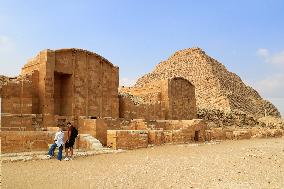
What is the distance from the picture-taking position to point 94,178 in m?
6.98

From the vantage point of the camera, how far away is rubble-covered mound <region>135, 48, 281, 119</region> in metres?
66.8

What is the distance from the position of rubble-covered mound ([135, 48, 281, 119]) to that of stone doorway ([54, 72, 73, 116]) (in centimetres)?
4381

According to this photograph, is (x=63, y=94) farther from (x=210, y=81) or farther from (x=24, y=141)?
(x=210, y=81)

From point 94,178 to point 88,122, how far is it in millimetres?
9388

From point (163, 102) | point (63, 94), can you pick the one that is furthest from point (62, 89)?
point (163, 102)

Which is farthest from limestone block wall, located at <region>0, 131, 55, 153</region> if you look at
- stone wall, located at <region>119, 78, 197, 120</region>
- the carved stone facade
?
stone wall, located at <region>119, 78, 197, 120</region>

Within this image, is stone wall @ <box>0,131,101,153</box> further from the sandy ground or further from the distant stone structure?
the sandy ground

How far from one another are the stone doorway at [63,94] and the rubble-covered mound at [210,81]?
1725 inches

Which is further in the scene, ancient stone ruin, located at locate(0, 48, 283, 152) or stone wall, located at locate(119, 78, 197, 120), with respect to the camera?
stone wall, located at locate(119, 78, 197, 120)

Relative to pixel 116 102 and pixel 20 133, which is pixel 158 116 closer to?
pixel 116 102

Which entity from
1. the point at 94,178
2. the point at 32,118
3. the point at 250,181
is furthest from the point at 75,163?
the point at 32,118

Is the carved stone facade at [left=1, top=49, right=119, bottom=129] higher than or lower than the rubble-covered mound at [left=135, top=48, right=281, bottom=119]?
lower

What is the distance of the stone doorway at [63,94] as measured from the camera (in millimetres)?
21031

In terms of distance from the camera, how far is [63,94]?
21.6m
